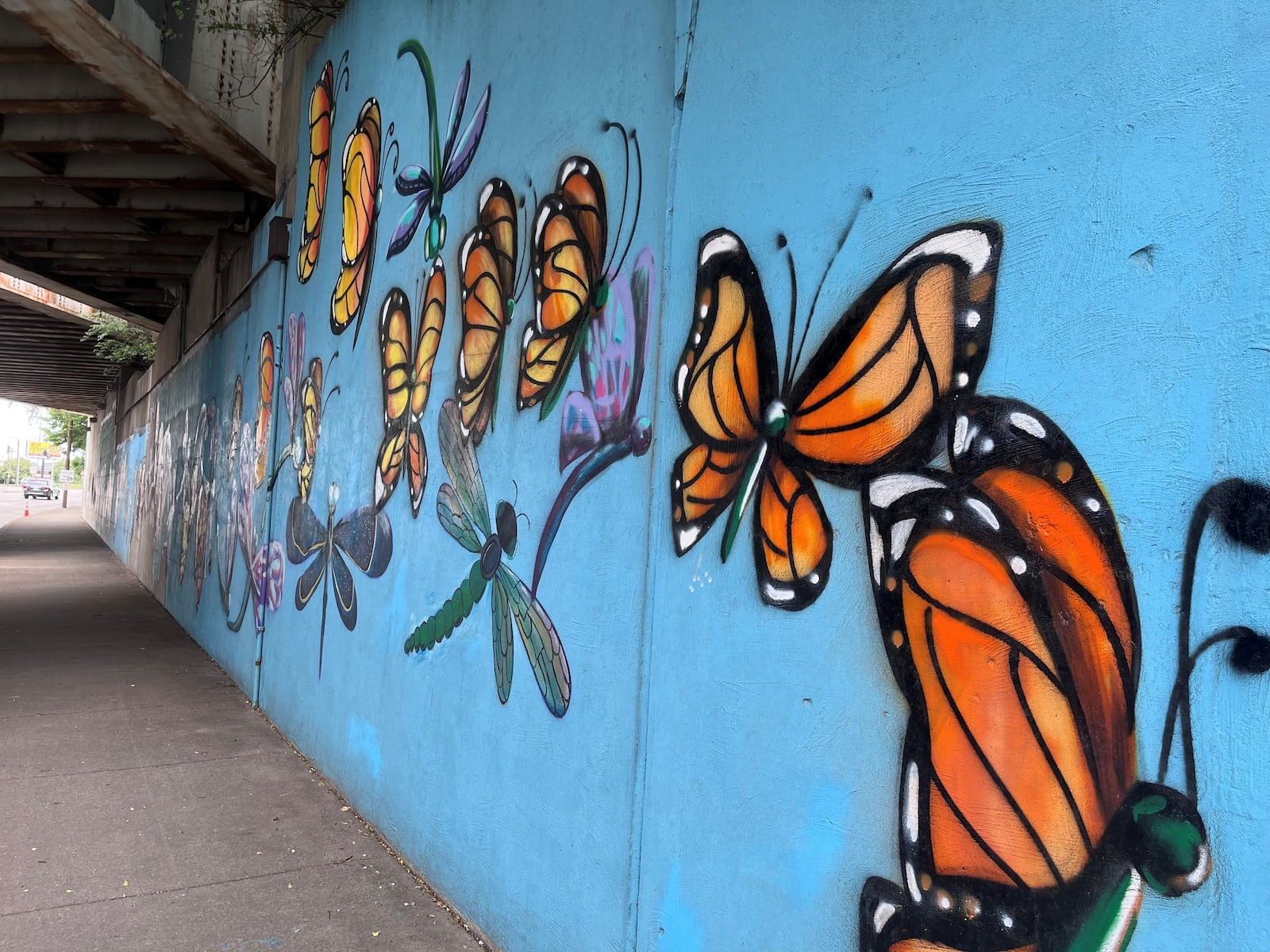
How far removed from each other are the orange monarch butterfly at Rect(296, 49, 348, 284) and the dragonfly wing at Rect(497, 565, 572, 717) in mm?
3961

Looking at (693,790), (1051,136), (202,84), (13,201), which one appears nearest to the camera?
(1051,136)

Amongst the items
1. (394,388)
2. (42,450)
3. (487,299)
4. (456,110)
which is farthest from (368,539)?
(42,450)

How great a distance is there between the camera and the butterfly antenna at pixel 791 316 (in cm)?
208

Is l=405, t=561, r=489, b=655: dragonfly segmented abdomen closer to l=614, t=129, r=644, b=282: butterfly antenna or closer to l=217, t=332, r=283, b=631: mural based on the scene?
l=614, t=129, r=644, b=282: butterfly antenna

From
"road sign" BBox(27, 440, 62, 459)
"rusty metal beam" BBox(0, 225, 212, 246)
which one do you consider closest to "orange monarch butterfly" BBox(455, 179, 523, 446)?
"rusty metal beam" BBox(0, 225, 212, 246)

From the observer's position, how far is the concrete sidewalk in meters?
3.37

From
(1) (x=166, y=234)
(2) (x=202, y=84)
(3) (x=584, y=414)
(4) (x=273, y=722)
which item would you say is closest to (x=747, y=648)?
(3) (x=584, y=414)

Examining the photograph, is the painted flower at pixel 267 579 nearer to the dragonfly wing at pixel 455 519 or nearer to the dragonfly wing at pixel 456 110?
the dragonfly wing at pixel 455 519

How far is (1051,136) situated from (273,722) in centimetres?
639

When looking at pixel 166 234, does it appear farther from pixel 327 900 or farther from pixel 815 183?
pixel 815 183

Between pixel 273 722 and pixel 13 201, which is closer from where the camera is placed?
pixel 273 722

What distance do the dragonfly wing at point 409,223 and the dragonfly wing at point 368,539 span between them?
138 centimetres

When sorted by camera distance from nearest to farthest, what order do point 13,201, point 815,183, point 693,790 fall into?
point 815,183
point 693,790
point 13,201

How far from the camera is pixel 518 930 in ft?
10.1
